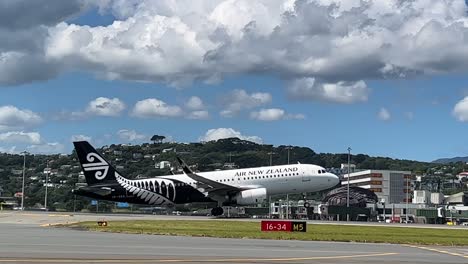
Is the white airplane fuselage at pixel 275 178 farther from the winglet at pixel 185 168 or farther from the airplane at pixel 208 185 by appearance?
the winglet at pixel 185 168

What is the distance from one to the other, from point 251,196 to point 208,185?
Answer: 426 centimetres

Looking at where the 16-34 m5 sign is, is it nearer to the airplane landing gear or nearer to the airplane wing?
the airplane wing

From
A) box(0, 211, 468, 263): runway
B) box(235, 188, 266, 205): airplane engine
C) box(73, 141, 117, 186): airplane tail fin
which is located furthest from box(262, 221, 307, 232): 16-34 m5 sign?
box(73, 141, 117, 186): airplane tail fin

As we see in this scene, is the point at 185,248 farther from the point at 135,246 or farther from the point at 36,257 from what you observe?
the point at 36,257

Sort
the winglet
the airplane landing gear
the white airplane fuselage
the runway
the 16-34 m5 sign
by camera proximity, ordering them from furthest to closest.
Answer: the airplane landing gear < the white airplane fuselage < the winglet < the 16-34 m5 sign < the runway

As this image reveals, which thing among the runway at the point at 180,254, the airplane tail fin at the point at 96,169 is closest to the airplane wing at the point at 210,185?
the airplane tail fin at the point at 96,169

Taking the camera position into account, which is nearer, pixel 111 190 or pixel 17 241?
pixel 17 241

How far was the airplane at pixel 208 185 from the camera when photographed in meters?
68.5

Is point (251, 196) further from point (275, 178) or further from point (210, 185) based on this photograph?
point (210, 185)

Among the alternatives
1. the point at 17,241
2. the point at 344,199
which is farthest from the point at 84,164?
the point at 344,199

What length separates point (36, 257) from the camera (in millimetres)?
22172

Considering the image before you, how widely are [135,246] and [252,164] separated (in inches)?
6085

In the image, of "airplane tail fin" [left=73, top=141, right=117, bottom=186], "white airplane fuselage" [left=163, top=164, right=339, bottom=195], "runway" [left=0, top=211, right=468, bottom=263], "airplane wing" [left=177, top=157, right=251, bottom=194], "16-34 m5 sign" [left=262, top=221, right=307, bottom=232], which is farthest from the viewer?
"airplane tail fin" [left=73, top=141, right=117, bottom=186]

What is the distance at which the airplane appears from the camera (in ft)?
225
